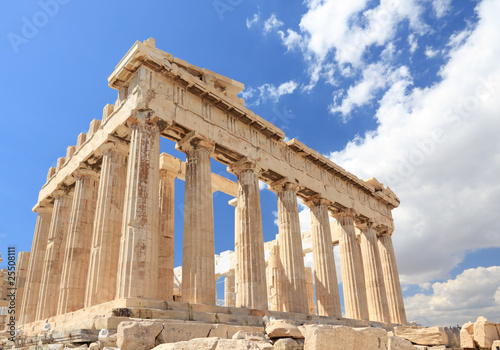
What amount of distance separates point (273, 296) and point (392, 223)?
37.8ft

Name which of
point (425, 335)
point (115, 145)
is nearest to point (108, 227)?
point (115, 145)

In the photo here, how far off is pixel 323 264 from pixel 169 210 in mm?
9779

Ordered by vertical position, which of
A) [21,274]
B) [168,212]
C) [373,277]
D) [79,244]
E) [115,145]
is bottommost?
[373,277]

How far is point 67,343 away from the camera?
11.0 metres

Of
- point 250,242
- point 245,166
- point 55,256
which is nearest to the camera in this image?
point 250,242

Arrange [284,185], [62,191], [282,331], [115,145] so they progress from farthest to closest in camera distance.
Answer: [284,185] → [62,191] → [115,145] → [282,331]

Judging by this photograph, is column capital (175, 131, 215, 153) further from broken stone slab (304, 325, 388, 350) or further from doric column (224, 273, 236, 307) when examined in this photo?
doric column (224, 273, 236, 307)

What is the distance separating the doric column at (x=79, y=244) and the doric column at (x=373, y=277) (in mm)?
18842

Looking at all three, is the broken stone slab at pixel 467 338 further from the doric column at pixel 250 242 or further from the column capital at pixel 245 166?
the column capital at pixel 245 166

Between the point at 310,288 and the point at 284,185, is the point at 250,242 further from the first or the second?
the point at 310,288

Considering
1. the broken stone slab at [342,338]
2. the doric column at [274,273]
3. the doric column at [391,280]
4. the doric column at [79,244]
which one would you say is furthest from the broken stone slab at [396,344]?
the doric column at [391,280]

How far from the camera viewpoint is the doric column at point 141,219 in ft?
46.3

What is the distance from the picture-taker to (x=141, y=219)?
→ 15.0 metres

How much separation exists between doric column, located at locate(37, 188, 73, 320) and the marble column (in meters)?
5.52
